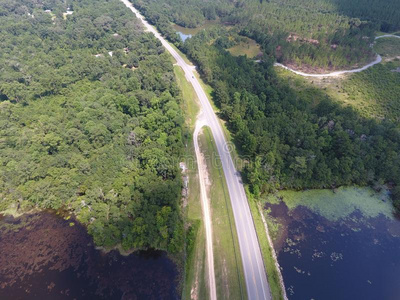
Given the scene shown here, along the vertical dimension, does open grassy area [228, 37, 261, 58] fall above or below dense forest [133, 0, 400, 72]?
below

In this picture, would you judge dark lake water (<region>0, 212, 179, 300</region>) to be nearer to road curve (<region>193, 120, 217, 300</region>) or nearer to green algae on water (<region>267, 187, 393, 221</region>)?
road curve (<region>193, 120, 217, 300</region>)

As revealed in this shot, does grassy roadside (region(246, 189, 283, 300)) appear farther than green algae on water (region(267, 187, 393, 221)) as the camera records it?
No

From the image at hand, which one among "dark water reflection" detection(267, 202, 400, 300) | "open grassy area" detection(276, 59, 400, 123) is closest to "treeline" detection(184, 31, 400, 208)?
"dark water reflection" detection(267, 202, 400, 300)

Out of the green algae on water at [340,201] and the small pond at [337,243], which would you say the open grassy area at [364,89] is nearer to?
the green algae on water at [340,201]

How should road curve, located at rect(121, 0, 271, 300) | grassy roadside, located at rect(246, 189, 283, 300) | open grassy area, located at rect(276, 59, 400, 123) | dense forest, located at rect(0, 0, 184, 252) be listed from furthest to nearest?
open grassy area, located at rect(276, 59, 400, 123) < dense forest, located at rect(0, 0, 184, 252) < road curve, located at rect(121, 0, 271, 300) < grassy roadside, located at rect(246, 189, 283, 300)

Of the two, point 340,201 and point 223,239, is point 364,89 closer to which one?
point 340,201

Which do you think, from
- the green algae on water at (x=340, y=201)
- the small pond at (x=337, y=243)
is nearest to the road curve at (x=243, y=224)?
the small pond at (x=337, y=243)

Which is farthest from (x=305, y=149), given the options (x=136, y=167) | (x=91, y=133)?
(x=91, y=133)

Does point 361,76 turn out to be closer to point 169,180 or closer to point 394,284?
point 394,284
